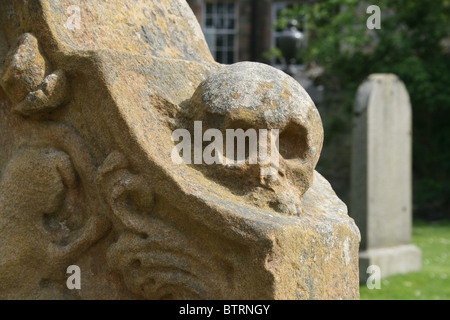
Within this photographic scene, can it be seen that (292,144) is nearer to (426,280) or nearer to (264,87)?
(264,87)

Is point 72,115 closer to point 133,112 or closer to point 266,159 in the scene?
point 133,112

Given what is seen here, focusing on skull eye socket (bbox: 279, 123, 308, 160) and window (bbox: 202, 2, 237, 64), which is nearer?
skull eye socket (bbox: 279, 123, 308, 160)

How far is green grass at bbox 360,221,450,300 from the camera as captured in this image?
452 centimetres

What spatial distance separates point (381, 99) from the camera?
5.70m

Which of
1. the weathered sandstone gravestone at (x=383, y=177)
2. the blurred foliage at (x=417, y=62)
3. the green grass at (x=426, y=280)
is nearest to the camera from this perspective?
the green grass at (x=426, y=280)

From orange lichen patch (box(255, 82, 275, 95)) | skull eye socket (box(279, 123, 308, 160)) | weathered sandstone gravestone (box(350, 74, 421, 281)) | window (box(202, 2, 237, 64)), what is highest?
Answer: window (box(202, 2, 237, 64))

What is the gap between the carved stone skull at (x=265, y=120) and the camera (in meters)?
2.05

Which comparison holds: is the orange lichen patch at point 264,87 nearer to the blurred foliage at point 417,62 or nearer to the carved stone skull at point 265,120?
the carved stone skull at point 265,120

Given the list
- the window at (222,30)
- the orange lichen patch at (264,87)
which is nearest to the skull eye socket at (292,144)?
the orange lichen patch at (264,87)

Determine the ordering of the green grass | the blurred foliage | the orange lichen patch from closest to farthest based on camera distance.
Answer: the orange lichen patch → the green grass → the blurred foliage

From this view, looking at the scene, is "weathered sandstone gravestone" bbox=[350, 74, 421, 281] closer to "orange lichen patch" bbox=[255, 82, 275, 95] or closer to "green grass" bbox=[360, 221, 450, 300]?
"green grass" bbox=[360, 221, 450, 300]

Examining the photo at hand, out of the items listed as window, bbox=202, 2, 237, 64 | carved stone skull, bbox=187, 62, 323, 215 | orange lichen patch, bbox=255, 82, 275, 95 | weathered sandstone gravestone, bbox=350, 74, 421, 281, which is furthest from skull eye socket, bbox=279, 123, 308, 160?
window, bbox=202, 2, 237, 64

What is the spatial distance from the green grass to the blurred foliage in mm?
3113

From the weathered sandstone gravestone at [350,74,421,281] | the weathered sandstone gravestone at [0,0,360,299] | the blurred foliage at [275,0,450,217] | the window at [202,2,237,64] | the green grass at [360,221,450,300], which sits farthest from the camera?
the window at [202,2,237,64]
